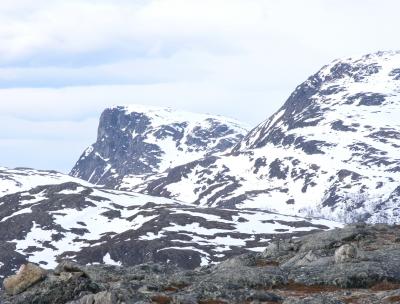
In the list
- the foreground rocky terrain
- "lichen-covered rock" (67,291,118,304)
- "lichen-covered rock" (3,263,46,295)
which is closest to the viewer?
"lichen-covered rock" (67,291,118,304)

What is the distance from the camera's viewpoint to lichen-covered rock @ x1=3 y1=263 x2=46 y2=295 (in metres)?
49.6

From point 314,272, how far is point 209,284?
9084mm

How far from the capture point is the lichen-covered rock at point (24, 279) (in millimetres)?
49625

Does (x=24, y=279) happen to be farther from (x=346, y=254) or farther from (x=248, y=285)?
(x=346, y=254)

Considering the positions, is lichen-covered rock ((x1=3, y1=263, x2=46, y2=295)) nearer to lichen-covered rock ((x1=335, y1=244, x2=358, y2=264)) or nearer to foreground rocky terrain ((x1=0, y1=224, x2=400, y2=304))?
foreground rocky terrain ((x1=0, y1=224, x2=400, y2=304))

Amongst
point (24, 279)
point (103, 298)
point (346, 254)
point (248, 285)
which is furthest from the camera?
point (346, 254)

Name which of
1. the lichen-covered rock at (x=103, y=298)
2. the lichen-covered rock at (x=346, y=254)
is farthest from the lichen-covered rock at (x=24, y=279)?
the lichen-covered rock at (x=346, y=254)

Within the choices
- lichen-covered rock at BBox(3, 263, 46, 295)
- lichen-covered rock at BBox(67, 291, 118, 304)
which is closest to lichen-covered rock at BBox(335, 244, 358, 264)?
lichen-covered rock at BBox(67, 291, 118, 304)

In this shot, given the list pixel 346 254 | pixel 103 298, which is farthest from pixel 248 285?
pixel 103 298

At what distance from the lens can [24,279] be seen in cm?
5025

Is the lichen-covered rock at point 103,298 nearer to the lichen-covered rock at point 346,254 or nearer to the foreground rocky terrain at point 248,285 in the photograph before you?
the foreground rocky terrain at point 248,285

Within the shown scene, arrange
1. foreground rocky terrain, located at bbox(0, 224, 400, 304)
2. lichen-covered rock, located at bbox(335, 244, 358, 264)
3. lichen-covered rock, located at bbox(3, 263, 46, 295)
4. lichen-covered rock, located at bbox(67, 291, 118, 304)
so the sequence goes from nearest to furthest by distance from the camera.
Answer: lichen-covered rock, located at bbox(67, 291, 118, 304) → foreground rocky terrain, located at bbox(0, 224, 400, 304) → lichen-covered rock, located at bbox(3, 263, 46, 295) → lichen-covered rock, located at bbox(335, 244, 358, 264)

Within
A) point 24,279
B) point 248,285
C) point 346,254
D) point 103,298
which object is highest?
point 103,298

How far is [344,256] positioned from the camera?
56.3m
